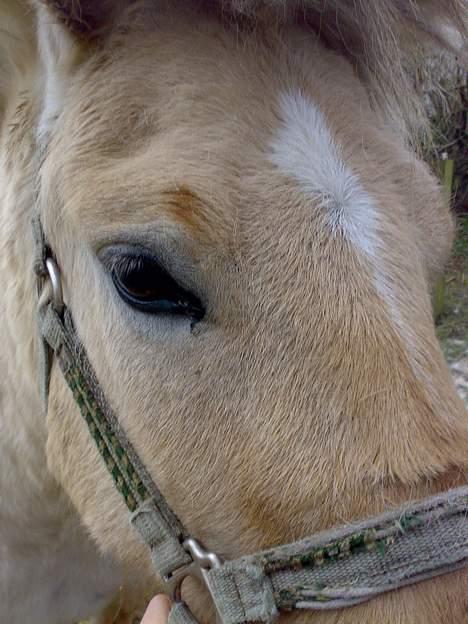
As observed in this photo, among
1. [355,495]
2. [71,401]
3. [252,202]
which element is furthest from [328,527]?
[71,401]

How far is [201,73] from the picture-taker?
137 cm

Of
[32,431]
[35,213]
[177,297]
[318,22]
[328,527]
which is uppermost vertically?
[318,22]

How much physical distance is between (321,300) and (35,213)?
2.53ft

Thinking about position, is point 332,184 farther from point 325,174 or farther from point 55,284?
point 55,284

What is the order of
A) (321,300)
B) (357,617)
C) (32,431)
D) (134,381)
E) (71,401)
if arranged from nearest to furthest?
1. (357,617)
2. (321,300)
3. (134,381)
4. (71,401)
5. (32,431)

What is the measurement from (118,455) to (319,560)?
50 cm

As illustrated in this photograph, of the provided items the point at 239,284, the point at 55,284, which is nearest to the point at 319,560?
the point at 239,284

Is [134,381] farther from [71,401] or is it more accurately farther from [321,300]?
[321,300]

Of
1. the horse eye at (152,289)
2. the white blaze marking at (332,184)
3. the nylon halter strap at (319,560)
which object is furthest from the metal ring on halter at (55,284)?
the white blaze marking at (332,184)

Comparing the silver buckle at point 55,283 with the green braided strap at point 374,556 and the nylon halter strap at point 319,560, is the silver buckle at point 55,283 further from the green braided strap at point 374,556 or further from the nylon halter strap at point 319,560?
the green braided strap at point 374,556

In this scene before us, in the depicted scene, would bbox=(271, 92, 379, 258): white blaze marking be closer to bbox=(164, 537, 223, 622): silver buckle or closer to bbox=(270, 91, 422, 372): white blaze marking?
bbox=(270, 91, 422, 372): white blaze marking

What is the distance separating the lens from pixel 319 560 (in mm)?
1085

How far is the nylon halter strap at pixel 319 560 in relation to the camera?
105cm

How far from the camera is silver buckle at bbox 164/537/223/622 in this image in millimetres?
1241
